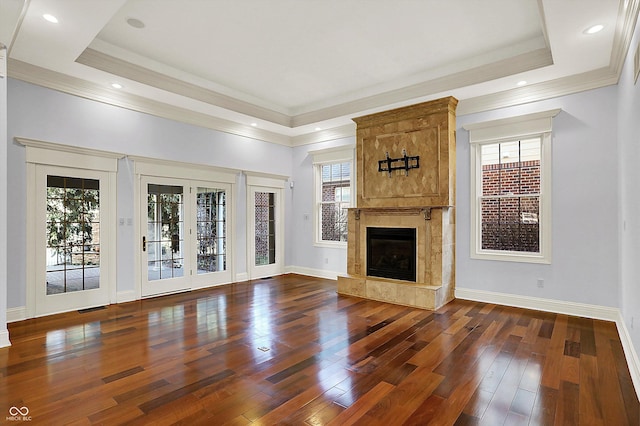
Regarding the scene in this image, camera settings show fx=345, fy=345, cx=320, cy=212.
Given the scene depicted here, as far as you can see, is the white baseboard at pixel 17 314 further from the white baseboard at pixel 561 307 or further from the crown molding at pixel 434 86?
the white baseboard at pixel 561 307

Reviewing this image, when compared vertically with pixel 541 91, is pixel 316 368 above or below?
below

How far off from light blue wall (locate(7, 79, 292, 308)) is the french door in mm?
273

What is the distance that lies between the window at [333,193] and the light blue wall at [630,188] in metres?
4.08

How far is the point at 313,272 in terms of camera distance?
7.45 metres

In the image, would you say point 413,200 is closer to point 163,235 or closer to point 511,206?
point 511,206

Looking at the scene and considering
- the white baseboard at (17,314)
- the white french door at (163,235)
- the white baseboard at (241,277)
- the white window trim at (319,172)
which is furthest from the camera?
the white window trim at (319,172)

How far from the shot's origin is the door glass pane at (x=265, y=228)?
7.19 m

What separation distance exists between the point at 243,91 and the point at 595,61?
4916mm

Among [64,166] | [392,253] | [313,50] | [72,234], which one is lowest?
[392,253]

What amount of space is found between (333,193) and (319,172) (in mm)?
571

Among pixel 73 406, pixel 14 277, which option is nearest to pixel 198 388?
pixel 73 406

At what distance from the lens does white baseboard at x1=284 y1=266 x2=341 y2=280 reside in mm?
7133
